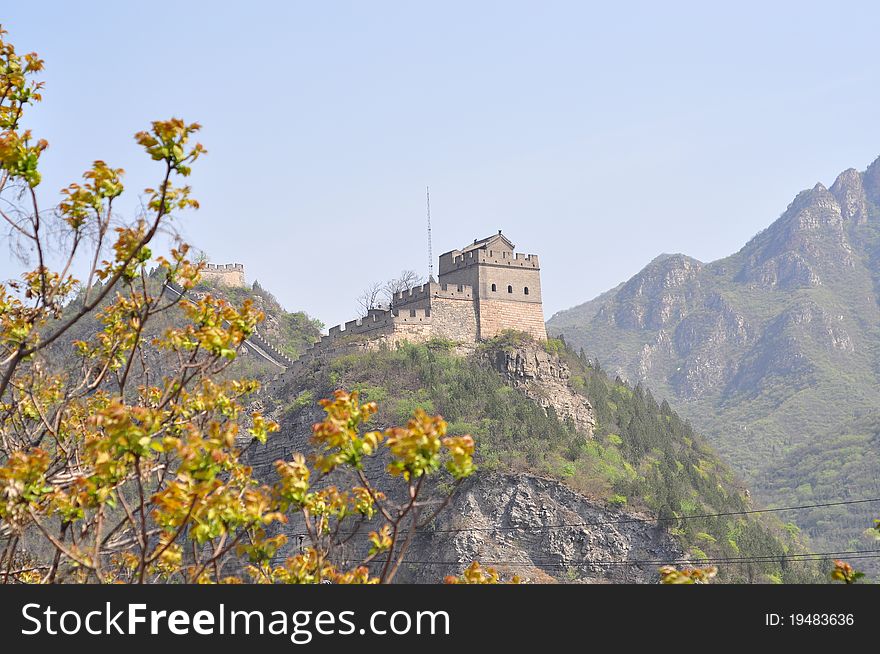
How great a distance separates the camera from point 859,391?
146m

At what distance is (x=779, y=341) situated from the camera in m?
161

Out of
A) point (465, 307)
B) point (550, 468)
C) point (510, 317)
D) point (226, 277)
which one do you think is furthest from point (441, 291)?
point (226, 277)

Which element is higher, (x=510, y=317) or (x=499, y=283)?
(x=499, y=283)

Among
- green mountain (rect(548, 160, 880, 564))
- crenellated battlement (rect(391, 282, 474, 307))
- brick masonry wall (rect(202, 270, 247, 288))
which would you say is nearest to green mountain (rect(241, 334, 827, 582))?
crenellated battlement (rect(391, 282, 474, 307))

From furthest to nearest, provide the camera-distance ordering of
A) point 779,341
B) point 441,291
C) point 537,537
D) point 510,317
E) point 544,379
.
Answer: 1. point 779,341
2. point 510,317
3. point 544,379
4. point 441,291
5. point 537,537

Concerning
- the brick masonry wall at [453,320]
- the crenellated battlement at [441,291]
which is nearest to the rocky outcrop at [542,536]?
the brick masonry wall at [453,320]

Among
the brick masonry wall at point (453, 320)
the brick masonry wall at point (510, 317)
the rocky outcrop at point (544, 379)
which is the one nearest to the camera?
the rocky outcrop at point (544, 379)

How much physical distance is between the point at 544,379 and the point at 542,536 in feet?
35.5

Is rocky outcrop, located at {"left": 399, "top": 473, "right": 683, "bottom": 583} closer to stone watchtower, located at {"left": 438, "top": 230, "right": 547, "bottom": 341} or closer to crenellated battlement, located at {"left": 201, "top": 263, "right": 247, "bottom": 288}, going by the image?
stone watchtower, located at {"left": 438, "top": 230, "right": 547, "bottom": 341}

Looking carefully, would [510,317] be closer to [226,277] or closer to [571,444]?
[571,444]

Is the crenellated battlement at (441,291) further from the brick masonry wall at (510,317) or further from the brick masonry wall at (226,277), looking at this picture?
the brick masonry wall at (226,277)

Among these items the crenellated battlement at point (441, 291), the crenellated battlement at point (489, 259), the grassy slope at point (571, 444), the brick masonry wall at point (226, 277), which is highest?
the brick masonry wall at point (226, 277)

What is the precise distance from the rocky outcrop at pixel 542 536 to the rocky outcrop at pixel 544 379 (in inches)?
277

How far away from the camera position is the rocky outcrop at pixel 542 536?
2184 inches
